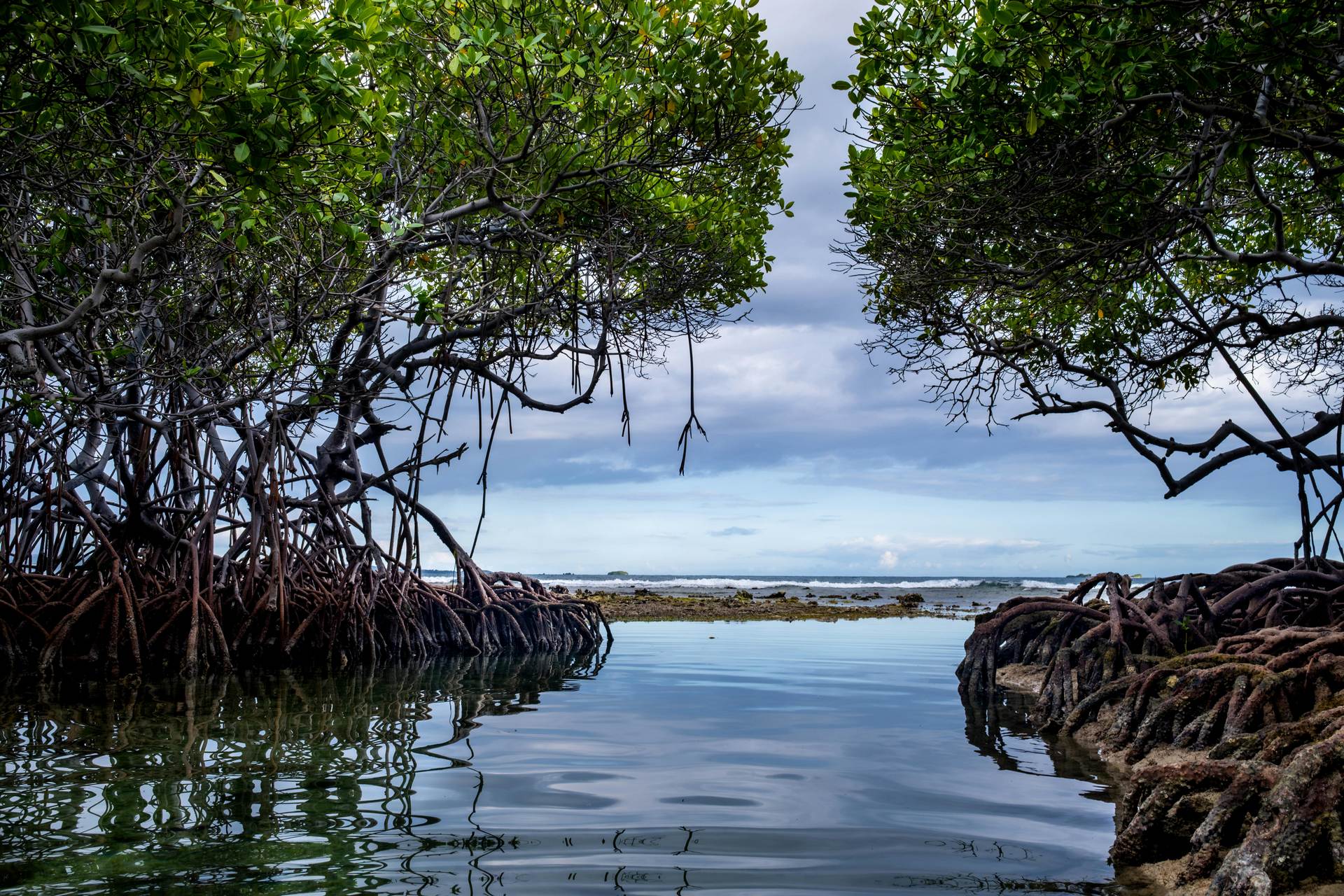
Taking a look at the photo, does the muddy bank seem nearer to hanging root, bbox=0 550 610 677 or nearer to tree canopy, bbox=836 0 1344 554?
hanging root, bbox=0 550 610 677

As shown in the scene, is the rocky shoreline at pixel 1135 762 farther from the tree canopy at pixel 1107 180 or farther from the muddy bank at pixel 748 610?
the muddy bank at pixel 748 610

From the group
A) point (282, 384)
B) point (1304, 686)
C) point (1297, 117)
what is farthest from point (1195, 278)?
point (282, 384)

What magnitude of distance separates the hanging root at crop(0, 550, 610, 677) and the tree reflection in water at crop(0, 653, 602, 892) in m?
0.77

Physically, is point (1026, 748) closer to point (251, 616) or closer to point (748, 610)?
point (251, 616)

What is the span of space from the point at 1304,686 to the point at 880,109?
15.2ft

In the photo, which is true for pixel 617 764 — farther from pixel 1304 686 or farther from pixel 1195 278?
pixel 1195 278

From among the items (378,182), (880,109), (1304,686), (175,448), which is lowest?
(1304,686)

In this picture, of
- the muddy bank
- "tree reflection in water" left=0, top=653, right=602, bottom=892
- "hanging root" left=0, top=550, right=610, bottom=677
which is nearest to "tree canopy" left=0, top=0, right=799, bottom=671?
"hanging root" left=0, top=550, right=610, bottom=677

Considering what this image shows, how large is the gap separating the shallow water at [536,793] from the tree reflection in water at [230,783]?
0.05 feet

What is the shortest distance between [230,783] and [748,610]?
551 inches

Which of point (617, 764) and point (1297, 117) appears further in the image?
→ point (1297, 117)

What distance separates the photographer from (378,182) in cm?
612

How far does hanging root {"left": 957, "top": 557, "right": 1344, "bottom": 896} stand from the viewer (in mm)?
2801

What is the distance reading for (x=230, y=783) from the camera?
161 inches
